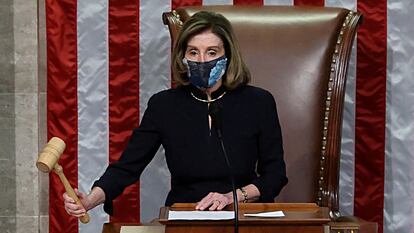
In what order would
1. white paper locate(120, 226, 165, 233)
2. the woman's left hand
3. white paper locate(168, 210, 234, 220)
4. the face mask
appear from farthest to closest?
the face mask → white paper locate(120, 226, 165, 233) → the woman's left hand → white paper locate(168, 210, 234, 220)

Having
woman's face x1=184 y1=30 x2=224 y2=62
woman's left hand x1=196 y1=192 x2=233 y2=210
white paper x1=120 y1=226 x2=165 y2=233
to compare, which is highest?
woman's face x1=184 y1=30 x2=224 y2=62

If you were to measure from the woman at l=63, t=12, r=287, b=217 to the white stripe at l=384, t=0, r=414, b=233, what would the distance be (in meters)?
0.77

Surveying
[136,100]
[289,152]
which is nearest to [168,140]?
[289,152]

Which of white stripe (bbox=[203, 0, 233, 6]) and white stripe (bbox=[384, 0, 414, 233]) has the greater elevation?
white stripe (bbox=[203, 0, 233, 6])

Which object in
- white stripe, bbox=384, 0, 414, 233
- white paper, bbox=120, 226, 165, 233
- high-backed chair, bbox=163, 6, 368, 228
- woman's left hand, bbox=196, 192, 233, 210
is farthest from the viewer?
white stripe, bbox=384, 0, 414, 233

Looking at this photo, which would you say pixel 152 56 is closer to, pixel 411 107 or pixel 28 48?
pixel 28 48

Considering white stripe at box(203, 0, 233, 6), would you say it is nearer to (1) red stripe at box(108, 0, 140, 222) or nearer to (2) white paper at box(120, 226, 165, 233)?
(1) red stripe at box(108, 0, 140, 222)

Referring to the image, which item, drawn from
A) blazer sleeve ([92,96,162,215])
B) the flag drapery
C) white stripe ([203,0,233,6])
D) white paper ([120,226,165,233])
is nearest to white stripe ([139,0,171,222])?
the flag drapery

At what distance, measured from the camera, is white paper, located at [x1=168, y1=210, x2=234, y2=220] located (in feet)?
5.46

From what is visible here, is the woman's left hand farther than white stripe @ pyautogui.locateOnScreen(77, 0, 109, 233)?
No

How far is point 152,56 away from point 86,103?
32 cm

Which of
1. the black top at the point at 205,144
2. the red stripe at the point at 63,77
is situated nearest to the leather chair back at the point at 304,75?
the black top at the point at 205,144

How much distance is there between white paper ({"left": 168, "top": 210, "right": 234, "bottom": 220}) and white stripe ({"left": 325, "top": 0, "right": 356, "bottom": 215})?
4.77 ft

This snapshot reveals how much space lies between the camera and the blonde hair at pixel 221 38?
2.43m
